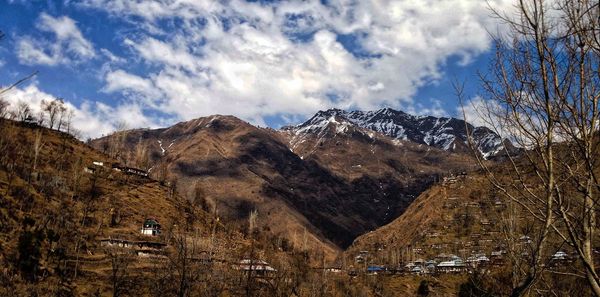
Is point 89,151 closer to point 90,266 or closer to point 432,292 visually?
point 90,266

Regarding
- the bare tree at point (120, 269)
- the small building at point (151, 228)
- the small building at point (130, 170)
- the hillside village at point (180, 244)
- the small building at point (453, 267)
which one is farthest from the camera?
the small building at point (130, 170)

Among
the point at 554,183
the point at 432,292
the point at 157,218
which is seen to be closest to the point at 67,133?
the point at 157,218

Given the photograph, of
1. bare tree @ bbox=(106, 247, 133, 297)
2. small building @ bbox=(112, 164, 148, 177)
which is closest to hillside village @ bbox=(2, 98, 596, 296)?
bare tree @ bbox=(106, 247, 133, 297)

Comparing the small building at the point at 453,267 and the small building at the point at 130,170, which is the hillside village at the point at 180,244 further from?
the small building at the point at 130,170

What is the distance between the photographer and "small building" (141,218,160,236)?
105 m

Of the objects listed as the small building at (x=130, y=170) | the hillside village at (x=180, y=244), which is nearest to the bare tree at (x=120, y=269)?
the hillside village at (x=180, y=244)

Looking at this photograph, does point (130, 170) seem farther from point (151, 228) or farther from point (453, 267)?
point (453, 267)

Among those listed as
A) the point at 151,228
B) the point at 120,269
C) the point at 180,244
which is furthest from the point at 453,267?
the point at 180,244

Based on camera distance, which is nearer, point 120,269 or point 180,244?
point 180,244

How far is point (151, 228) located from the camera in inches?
4193

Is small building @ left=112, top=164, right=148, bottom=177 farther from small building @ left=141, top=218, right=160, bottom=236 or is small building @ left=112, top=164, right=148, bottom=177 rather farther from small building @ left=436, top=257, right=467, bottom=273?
small building @ left=436, top=257, right=467, bottom=273

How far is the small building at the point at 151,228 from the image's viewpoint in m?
105

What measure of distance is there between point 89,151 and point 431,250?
119m

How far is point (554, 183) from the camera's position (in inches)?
270
